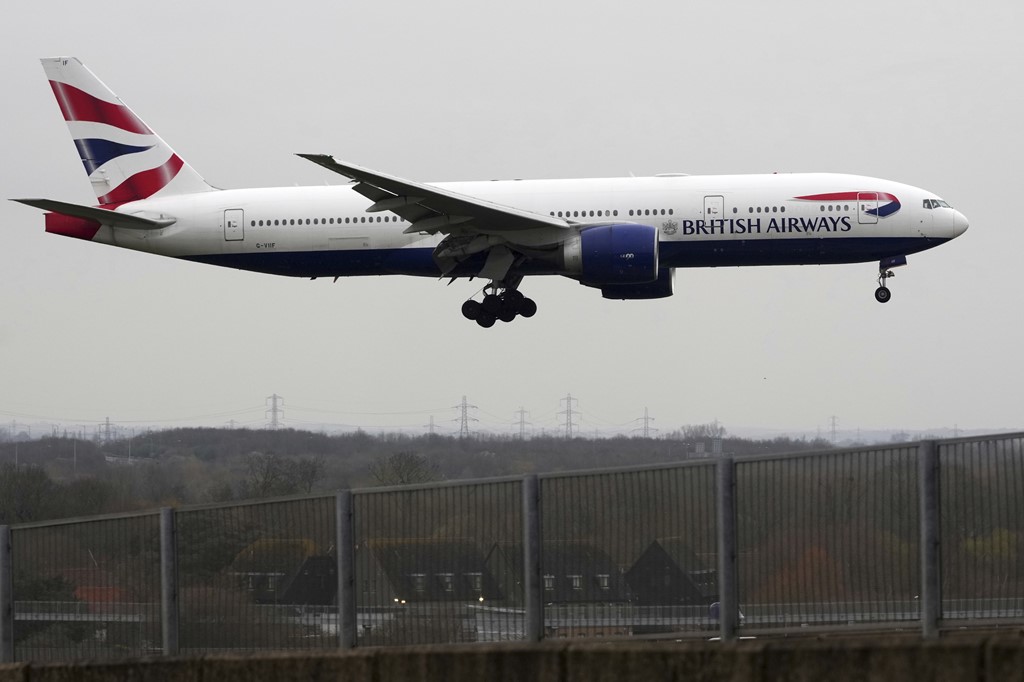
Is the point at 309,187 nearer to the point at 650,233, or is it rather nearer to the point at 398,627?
the point at 650,233

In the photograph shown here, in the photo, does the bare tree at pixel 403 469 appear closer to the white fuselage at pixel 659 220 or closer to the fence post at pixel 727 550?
the white fuselage at pixel 659 220

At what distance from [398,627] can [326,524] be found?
1.10 metres

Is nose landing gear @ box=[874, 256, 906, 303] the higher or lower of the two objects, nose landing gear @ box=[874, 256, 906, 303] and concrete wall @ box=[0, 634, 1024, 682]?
the higher

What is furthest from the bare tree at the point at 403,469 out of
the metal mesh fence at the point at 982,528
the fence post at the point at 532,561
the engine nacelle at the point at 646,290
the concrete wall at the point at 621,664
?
the metal mesh fence at the point at 982,528

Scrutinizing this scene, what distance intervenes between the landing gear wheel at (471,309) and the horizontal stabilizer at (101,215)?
8.60 meters

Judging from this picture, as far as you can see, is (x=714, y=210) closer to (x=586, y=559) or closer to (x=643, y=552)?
(x=586, y=559)

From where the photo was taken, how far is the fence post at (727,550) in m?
10.3

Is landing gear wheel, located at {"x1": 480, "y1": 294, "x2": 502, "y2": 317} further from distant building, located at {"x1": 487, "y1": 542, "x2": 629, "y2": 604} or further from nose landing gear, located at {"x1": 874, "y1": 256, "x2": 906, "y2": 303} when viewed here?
distant building, located at {"x1": 487, "y1": 542, "x2": 629, "y2": 604}

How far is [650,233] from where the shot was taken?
1380 inches

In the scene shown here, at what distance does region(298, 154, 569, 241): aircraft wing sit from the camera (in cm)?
3497

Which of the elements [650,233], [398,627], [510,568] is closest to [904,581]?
[510,568]

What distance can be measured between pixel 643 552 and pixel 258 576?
3644 mm

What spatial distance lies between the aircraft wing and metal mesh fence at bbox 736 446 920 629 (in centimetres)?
2470

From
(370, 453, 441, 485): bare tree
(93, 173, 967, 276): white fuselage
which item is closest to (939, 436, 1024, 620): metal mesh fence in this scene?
(370, 453, 441, 485): bare tree
